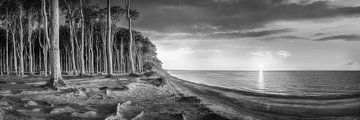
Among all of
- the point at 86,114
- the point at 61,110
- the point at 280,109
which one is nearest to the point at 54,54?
the point at 61,110

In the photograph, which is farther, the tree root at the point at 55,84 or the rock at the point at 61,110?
the tree root at the point at 55,84

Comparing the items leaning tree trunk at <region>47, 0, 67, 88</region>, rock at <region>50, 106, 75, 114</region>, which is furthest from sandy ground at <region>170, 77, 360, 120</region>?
leaning tree trunk at <region>47, 0, 67, 88</region>

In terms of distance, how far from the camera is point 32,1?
36812mm

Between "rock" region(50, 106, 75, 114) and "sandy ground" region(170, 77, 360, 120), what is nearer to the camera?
"rock" region(50, 106, 75, 114)

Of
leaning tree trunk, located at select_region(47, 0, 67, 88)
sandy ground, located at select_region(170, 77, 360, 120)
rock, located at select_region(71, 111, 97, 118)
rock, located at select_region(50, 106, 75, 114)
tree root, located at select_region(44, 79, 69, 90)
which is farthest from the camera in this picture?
leaning tree trunk, located at select_region(47, 0, 67, 88)

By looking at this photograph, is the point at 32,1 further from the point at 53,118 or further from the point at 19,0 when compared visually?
the point at 53,118

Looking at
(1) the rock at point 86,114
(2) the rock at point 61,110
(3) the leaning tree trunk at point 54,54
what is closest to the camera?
(1) the rock at point 86,114

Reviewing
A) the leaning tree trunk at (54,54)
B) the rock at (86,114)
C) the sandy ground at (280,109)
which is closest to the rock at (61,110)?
the rock at (86,114)

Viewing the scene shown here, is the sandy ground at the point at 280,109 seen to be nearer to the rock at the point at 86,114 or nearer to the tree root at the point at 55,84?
the rock at the point at 86,114

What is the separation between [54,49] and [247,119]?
13199 mm

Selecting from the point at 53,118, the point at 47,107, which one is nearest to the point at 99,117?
the point at 53,118

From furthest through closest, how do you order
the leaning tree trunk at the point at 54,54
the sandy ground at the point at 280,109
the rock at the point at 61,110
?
the leaning tree trunk at the point at 54,54, the sandy ground at the point at 280,109, the rock at the point at 61,110

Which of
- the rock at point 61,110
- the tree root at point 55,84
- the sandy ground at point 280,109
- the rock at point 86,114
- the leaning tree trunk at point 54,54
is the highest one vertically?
the leaning tree trunk at point 54,54

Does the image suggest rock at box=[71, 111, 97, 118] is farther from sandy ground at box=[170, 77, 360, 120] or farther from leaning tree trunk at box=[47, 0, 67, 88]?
leaning tree trunk at box=[47, 0, 67, 88]
